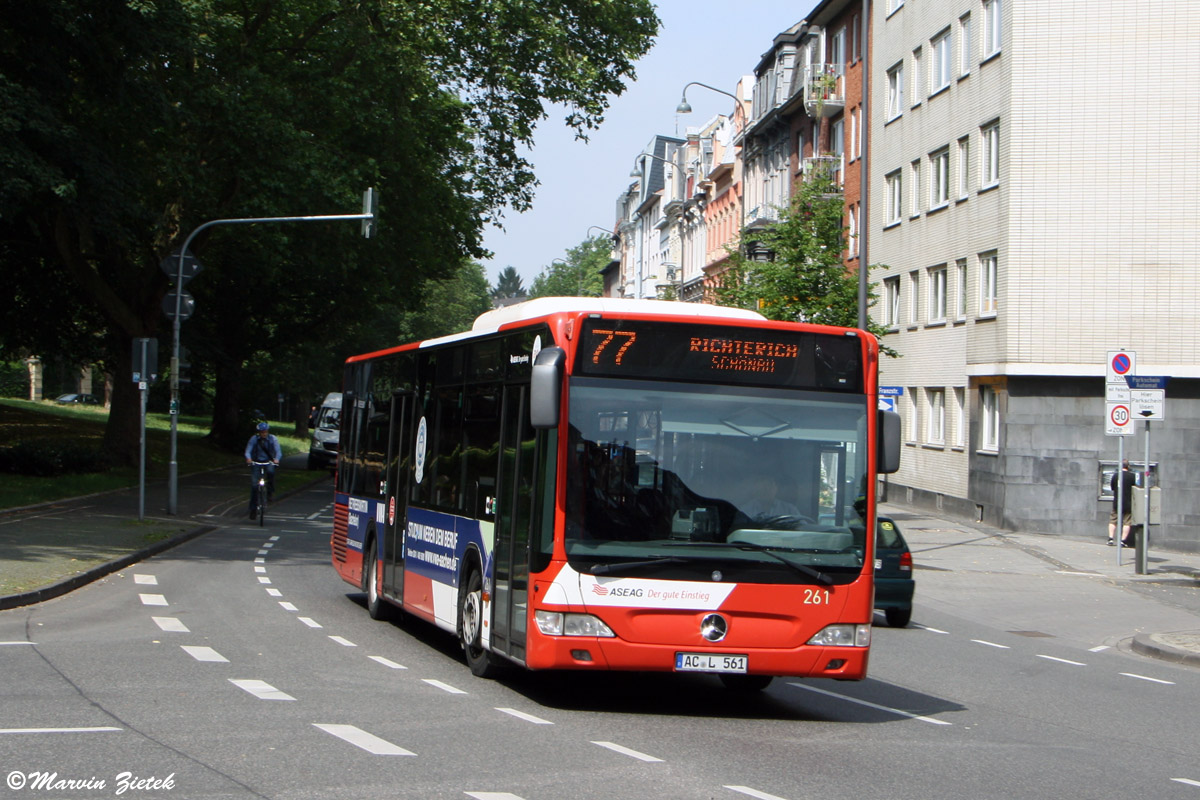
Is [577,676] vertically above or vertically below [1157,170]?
below

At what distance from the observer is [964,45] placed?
3828cm

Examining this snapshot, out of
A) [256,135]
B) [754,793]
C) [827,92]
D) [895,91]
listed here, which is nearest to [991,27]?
[895,91]

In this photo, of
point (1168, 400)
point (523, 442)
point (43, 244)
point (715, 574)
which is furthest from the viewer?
point (43, 244)

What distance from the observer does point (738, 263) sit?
120 feet

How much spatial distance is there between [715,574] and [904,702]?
2.37 meters

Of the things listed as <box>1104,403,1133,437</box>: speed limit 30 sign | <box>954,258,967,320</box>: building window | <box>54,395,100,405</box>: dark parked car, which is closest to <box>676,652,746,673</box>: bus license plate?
<box>1104,403,1133,437</box>: speed limit 30 sign

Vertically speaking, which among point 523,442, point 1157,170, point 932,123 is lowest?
point 523,442

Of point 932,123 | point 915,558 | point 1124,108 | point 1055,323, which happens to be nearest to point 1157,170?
point 1124,108

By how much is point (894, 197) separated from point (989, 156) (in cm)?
825

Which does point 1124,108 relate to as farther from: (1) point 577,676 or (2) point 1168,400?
(1) point 577,676

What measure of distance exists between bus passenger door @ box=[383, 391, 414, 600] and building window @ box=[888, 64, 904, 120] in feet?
104

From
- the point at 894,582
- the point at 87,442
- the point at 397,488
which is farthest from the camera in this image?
the point at 87,442

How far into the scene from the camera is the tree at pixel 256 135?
26047 mm

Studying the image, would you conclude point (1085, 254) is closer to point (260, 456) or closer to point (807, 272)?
point (807, 272)
